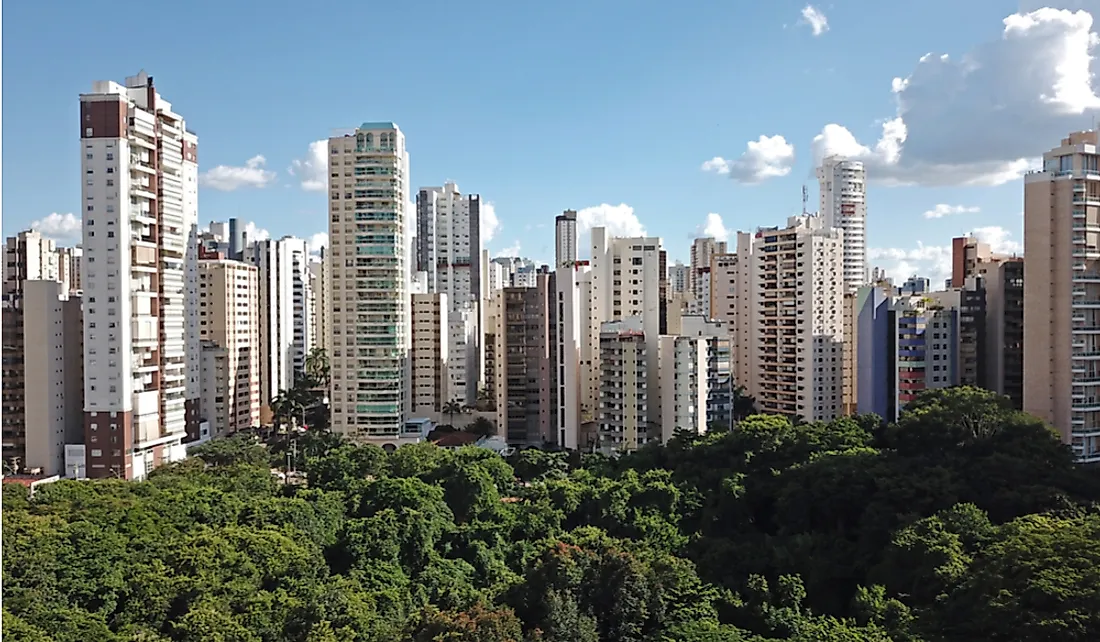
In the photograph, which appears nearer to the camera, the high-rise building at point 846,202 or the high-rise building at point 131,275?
the high-rise building at point 131,275

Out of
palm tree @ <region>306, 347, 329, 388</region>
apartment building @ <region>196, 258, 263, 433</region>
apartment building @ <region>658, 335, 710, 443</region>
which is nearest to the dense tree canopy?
apartment building @ <region>658, 335, 710, 443</region>

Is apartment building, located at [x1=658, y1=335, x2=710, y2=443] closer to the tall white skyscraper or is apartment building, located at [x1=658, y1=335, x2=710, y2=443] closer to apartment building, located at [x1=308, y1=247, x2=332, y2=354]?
apartment building, located at [x1=308, y1=247, x2=332, y2=354]

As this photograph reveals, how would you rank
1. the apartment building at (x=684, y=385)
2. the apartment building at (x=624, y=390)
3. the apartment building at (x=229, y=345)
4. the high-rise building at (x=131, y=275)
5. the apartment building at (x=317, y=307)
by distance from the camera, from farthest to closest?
the apartment building at (x=317, y=307) < the apartment building at (x=229, y=345) < the apartment building at (x=624, y=390) < the apartment building at (x=684, y=385) < the high-rise building at (x=131, y=275)

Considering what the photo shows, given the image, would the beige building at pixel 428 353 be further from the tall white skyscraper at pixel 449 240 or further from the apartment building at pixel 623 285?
the tall white skyscraper at pixel 449 240

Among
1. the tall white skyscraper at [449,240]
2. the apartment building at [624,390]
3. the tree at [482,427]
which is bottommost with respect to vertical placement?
the tree at [482,427]

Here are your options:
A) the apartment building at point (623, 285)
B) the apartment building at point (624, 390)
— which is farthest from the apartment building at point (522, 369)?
the apartment building at point (624, 390)

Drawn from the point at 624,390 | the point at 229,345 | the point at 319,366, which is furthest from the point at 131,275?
the point at 319,366
